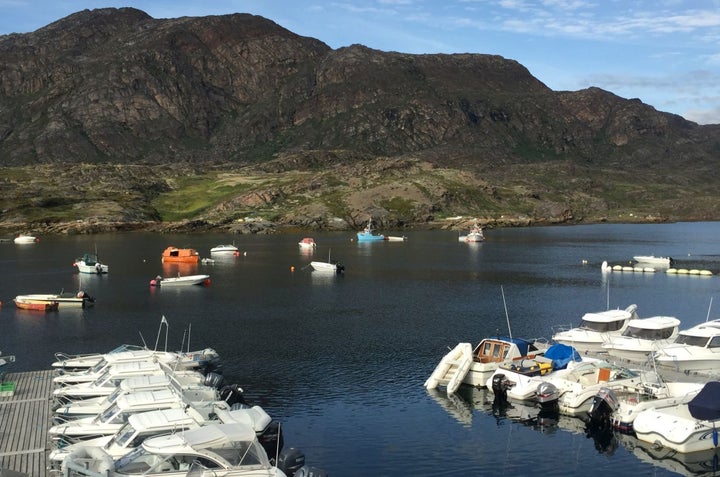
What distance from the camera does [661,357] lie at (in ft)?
186

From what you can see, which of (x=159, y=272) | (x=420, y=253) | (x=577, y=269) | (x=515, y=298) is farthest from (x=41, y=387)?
(x=420, y=253)

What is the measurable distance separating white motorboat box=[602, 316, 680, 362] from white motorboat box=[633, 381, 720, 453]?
1677cm

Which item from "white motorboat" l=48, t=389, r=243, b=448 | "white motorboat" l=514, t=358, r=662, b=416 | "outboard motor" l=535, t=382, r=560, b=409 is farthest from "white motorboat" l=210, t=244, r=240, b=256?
"white motorboat" l=48, t=389, r=243, b=448

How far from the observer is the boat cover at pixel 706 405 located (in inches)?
1682

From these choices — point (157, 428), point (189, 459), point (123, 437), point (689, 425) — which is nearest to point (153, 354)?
point (123, 437)

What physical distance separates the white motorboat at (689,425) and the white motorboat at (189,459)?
2435 cm

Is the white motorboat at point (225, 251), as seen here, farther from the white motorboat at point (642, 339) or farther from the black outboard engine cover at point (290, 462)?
the black outboard engine cover at point (290, 462)

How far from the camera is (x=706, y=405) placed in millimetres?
42969

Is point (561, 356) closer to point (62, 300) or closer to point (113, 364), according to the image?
point (113, 364)

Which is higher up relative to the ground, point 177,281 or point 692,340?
point 692,340

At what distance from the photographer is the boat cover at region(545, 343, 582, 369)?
184 ft

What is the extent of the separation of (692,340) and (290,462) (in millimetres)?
39124

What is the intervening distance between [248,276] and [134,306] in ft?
121

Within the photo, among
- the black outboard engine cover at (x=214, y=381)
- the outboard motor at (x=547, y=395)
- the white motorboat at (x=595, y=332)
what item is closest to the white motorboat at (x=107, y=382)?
the black outboard engine cover at (x=214, y=381)
